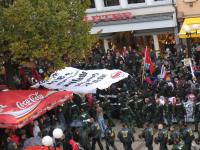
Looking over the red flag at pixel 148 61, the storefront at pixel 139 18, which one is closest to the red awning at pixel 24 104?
the red flag at pixel 148 61

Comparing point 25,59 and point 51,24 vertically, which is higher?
point 51,24

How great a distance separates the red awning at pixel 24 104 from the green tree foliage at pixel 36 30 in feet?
4.67

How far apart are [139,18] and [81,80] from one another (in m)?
9.99

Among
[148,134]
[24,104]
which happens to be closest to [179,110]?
[148,134]

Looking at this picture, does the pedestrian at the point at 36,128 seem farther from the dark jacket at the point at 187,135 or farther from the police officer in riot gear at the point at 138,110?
the dark jacket at the point at 187,135

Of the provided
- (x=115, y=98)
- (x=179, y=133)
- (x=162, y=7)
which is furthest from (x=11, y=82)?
(x=162, y=7)

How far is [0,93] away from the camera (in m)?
14.0

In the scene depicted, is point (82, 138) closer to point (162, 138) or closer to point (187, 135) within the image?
point (162, 138)

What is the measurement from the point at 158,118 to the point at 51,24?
255 inches

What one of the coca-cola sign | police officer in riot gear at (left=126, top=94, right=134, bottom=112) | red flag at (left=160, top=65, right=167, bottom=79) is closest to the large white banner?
police officer in riot gear at (left=126, top=94, right=134, bottom=112)

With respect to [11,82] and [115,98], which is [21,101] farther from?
[115,98]

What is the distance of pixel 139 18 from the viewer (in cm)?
2466

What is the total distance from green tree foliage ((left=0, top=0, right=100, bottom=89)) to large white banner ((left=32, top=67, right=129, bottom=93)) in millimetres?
1892

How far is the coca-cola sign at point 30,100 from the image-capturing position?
13297 millimetres
